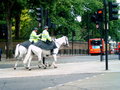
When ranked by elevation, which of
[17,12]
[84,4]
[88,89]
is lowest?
[88,89]

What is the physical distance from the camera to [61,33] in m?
55.6

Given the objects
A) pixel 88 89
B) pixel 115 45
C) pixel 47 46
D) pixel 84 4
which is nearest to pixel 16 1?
pixel 115 45

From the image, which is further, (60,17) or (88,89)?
(60,17)

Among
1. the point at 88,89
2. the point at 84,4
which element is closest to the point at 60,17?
the point at 84,4

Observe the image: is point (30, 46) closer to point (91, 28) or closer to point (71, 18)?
point (71, 18)

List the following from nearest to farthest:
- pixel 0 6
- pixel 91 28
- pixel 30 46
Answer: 1. pixel 30 46
2. pixel 0 6
3. pixel 91 28

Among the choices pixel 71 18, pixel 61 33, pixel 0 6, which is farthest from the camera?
pixel 61 33

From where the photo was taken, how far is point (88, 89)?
1027 cm

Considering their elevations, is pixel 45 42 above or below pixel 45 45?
above

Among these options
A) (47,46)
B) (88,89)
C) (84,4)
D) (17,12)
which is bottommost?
(88,89)

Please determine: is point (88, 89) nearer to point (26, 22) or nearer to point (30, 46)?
point (30, 46)

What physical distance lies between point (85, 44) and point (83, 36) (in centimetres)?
1480

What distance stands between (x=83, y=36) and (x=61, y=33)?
512 inches

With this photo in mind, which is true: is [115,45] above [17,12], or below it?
below
